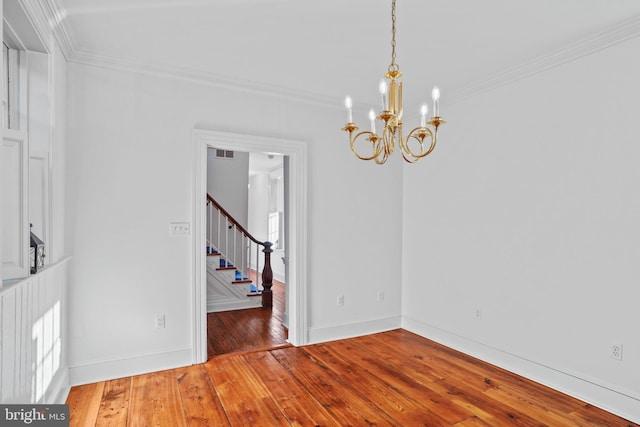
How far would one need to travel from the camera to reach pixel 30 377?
201cm

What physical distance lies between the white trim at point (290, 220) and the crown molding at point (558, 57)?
5.96 ft

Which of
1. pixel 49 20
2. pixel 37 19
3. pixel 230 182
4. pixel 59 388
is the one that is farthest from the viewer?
pixel 230 182

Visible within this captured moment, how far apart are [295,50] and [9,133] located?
1958 mm

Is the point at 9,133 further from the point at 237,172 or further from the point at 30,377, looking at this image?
the point at 237,172

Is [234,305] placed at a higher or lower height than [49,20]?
lower

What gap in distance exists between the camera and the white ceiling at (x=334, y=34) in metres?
2.33

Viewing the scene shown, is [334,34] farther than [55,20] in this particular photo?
Yes

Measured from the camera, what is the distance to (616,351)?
261 cm

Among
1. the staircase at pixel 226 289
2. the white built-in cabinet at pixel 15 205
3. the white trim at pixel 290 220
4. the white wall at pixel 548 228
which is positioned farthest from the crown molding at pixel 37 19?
the staircase at pixel 226 289

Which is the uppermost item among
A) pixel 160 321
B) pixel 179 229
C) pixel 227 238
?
pixel 179 229

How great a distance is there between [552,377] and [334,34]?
321 cm

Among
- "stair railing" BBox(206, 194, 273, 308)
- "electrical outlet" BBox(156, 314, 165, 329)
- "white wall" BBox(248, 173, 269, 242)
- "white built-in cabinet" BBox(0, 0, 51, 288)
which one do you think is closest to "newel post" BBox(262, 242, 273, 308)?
"stair railing" BBox(206, 194, 273, 308)

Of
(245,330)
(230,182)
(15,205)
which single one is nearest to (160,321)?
(245,330)

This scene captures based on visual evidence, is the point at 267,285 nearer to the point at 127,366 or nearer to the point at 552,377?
the point at 127,366
